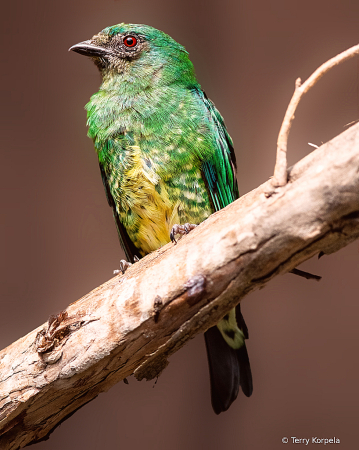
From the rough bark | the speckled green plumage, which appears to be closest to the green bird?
the speckled green plumage

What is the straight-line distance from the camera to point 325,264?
346 centimetres

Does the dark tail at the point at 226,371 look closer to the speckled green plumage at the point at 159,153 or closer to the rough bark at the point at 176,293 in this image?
the speckled green plumage at the point at 159,153

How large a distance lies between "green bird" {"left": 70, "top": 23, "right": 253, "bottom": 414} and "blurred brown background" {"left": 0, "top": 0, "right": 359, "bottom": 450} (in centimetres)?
107

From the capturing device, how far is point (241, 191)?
363cm

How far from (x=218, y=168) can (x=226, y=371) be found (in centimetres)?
109

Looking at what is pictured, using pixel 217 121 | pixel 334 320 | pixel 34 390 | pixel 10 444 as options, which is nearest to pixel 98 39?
pixel 217 121

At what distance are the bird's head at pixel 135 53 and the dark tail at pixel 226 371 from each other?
1.45m

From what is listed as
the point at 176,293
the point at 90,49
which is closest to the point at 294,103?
the point at 176,293

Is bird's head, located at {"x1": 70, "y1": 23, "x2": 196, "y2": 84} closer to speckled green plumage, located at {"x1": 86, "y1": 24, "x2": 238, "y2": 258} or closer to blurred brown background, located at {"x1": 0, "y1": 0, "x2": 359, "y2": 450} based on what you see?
speckled green plumage, located at {"x1": 86, "y1": 24, "x2": 238, "y2": 258}

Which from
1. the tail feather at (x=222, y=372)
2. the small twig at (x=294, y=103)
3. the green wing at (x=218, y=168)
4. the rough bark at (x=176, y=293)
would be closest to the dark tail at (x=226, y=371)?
the tail feather at (x=222, y=372)

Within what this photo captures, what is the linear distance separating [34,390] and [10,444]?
31 centimetres

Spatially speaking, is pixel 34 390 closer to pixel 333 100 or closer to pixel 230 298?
pixel 230 298

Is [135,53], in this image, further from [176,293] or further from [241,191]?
[176,293]

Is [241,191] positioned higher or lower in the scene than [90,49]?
lower
